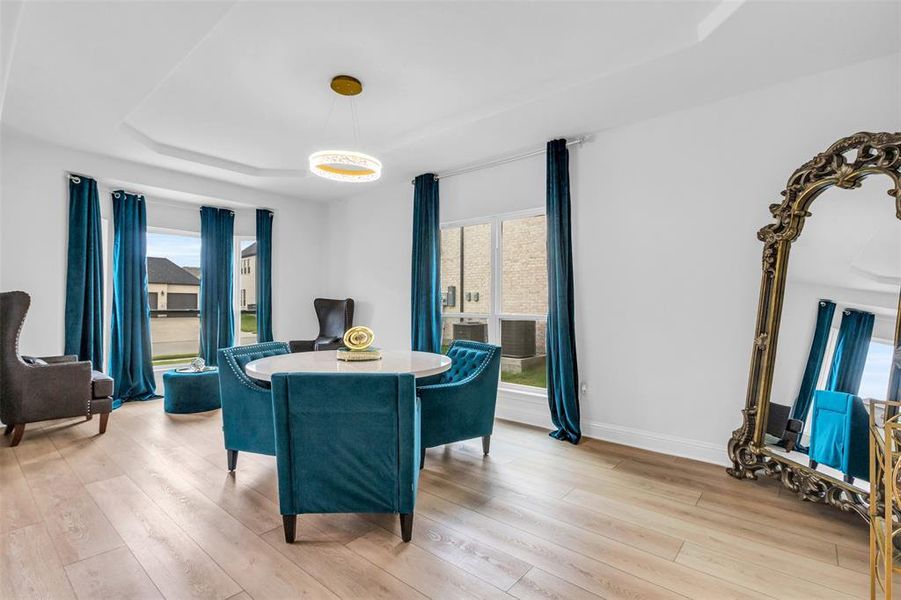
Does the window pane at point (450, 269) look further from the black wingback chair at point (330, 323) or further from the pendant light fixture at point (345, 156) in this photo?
the pendant light fixture at point (345, 156)

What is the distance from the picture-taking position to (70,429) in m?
3.79

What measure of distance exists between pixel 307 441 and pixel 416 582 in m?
0.77

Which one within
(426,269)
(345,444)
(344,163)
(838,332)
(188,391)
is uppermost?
(344,163)

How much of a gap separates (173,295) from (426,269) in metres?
3.42

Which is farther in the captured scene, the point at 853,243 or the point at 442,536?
the point at 853,243

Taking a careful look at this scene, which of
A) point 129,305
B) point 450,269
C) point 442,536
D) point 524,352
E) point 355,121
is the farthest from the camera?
point 450,269

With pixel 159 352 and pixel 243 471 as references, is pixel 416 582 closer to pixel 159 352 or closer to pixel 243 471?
pixel 243 471

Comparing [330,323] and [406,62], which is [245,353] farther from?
[330,323]

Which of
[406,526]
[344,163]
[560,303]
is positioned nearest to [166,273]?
[344,163]

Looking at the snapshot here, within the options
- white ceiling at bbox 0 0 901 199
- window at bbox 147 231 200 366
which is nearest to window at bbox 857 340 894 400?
white ceiling at bbox 0 0 901 199

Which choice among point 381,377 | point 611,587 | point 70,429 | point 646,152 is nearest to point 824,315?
point 646,152

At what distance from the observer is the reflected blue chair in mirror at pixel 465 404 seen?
2904 mm

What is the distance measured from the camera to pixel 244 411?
2.72m

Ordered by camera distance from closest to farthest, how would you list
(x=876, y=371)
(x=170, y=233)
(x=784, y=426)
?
(x=876, y=371)
(x=784, y=426)
(x=170, y=233)
